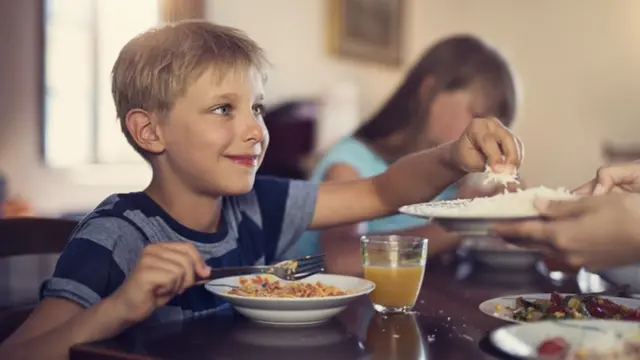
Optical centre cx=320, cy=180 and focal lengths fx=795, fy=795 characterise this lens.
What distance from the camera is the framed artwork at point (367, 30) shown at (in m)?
4.83

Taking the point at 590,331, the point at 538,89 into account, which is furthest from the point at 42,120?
the point at 538,89

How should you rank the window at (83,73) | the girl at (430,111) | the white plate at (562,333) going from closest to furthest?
1. the white plate at (562,333)
2. the girl at (430,111)
3. the window at (83,73)

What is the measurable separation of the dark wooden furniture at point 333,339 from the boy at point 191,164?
131 mm

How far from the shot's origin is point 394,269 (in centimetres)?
121

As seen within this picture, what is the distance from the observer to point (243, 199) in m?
1.57

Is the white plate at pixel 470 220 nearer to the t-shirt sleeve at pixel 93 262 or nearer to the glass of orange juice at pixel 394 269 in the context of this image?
the glass of orange juice at pixel 394 269

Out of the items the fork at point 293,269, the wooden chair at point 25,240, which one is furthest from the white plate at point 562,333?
the wooden chair at point 25,240

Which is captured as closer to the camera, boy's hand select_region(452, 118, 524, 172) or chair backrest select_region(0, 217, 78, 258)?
boy's hand select_region(452, 118, 524, 172)

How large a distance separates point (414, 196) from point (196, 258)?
62 centimetres

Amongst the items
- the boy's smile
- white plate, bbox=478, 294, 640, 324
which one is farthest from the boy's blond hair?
white plate, bbox=478, 294, 640, 324

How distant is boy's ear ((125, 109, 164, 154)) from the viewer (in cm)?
140

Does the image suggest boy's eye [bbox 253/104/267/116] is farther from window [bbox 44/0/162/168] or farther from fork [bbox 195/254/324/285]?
window [bbox 44/0/162/168]

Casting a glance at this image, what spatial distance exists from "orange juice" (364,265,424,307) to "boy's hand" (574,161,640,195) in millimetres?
358

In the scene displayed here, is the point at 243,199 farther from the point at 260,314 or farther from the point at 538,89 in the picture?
the point at 538,89
